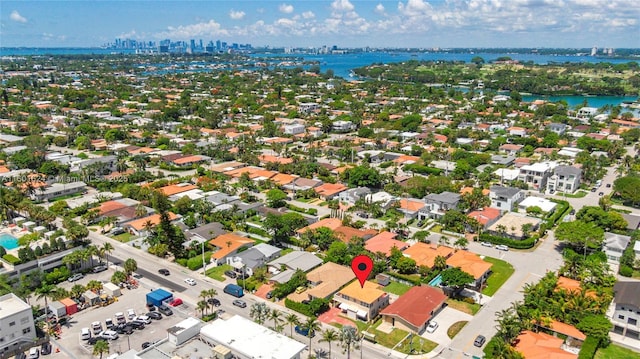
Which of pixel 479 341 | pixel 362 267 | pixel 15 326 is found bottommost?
pixel 479 341

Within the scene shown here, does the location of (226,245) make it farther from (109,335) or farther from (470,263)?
(470,263)

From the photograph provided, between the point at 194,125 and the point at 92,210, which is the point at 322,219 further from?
the point at 194,125

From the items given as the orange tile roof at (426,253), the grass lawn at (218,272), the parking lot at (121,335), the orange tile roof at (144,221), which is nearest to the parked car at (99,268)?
the parking lot at (121,335)

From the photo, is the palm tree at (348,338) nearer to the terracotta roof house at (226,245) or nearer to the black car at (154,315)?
the black car at (154,315)

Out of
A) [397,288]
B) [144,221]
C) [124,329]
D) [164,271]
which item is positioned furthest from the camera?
[144,221]

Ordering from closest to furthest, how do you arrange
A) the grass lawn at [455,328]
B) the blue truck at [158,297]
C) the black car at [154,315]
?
the grass lawn at [455,328], the black car at [154,315], the blue truck at [158,297]

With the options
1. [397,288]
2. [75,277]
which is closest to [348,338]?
[397,288]
